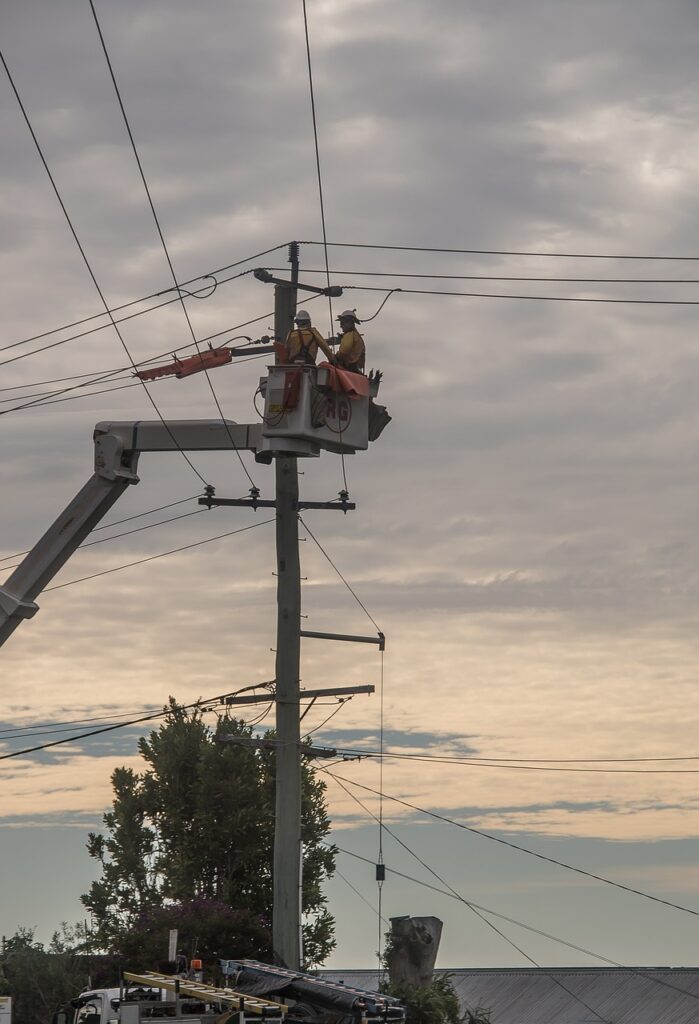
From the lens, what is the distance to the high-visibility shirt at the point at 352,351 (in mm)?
26922

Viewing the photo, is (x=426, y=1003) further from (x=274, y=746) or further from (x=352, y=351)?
(x=352, y=351)

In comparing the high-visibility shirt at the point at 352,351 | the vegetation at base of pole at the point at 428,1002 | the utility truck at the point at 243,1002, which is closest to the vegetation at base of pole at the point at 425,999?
the vegetation at base of pole at the point at 428,1002

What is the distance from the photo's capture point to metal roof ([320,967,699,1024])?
55.8 metres

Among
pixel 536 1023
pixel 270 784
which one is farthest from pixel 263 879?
pixel 536 1023

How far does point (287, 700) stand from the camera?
99.6ft

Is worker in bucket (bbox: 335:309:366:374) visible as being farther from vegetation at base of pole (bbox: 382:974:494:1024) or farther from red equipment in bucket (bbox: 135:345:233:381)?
vegetation at base of pole (bbox: 382:974:494:1024)

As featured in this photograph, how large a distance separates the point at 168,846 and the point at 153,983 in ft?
63.0

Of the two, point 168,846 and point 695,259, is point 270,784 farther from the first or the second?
point 695,259

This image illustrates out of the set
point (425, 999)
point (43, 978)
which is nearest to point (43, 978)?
point (43, 978)

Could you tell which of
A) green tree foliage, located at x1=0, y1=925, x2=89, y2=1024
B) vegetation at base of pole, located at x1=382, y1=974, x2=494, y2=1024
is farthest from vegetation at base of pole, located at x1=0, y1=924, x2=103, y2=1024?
vegetation at base of pole, located at x1=382, y1=974, x2=494, y2=1024

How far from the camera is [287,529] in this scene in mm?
31109

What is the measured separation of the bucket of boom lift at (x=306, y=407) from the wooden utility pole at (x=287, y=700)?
3474 mm

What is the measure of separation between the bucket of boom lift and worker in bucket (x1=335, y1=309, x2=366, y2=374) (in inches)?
16.4

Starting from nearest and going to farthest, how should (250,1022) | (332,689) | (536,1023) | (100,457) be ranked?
(250,1022) < (100,457) < (332,689) < (536,1023)
